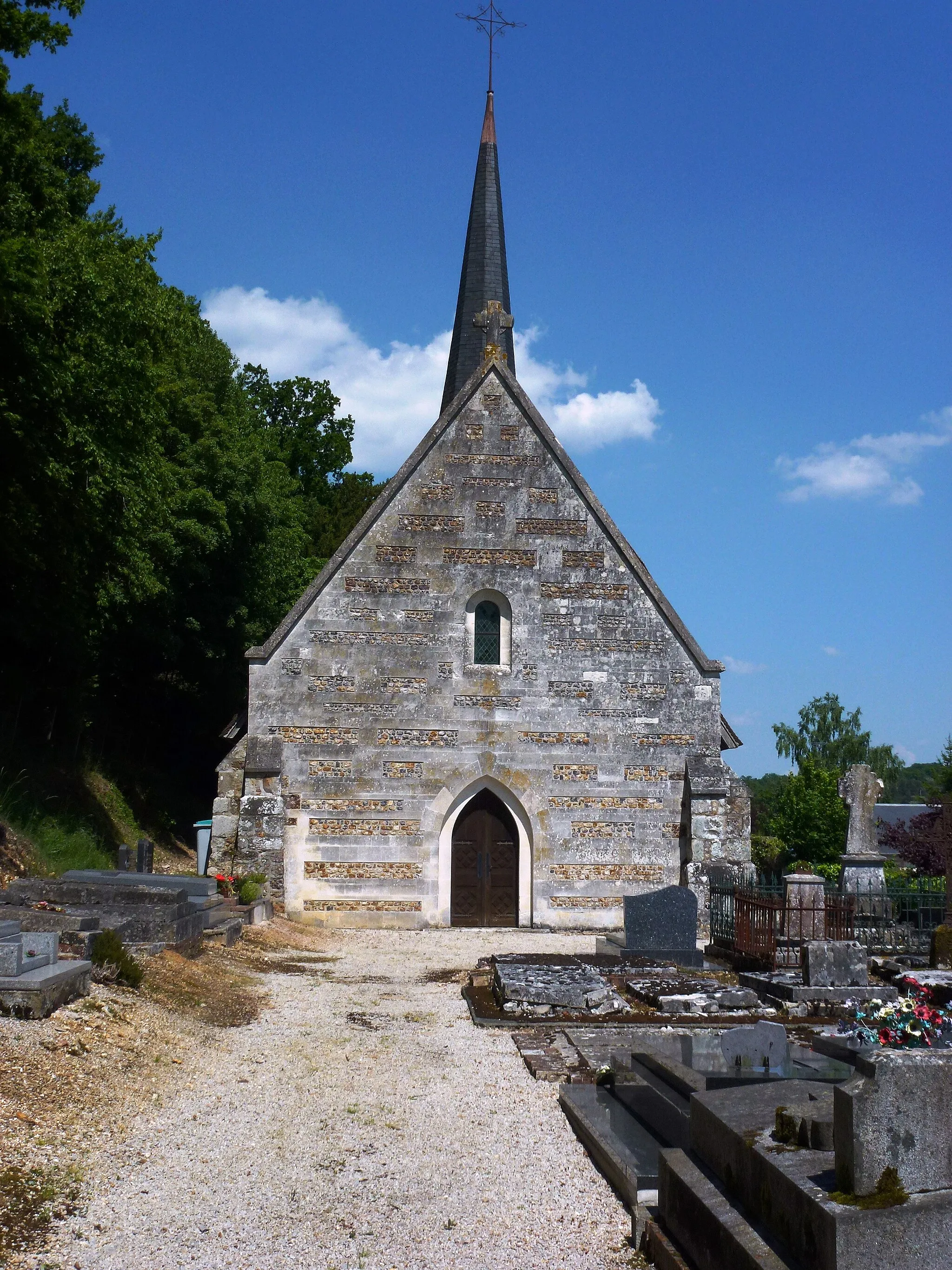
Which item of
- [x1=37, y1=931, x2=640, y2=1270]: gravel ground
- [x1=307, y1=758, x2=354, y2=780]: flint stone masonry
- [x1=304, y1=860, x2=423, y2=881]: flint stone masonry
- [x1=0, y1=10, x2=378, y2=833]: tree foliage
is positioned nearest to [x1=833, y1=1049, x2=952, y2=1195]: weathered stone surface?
[x1=37, y1=931, x2=640, y2=1270]: gravel ground

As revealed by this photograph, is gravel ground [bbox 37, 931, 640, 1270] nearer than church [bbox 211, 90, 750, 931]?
Yes

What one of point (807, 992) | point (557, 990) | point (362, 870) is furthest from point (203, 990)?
point (362, 870)

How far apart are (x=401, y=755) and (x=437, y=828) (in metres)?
1.27

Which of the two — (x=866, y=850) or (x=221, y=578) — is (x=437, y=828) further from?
(x=221, y=578)

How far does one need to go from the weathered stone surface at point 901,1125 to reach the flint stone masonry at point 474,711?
13022 mm

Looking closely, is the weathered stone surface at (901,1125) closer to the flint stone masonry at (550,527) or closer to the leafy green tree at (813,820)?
the flint stone masonry at (550,527)

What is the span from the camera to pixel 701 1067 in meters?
7.26

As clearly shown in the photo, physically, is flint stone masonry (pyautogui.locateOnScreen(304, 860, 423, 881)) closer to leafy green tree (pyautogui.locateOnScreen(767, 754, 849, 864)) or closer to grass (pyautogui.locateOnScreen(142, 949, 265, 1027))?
grass (pyautogui.locateOnScreen(142, 949, 265, 1027))

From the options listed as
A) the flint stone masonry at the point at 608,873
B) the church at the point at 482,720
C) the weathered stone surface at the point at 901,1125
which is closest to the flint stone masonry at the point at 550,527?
the church at the point at 482,720

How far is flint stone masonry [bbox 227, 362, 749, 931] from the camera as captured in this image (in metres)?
16.6

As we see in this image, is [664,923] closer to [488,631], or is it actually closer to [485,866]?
[485,866]

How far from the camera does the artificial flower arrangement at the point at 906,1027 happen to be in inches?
161

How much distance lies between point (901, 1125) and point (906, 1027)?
0.56 metres

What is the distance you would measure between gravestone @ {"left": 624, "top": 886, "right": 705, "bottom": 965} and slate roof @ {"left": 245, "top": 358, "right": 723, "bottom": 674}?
5.16 meters
